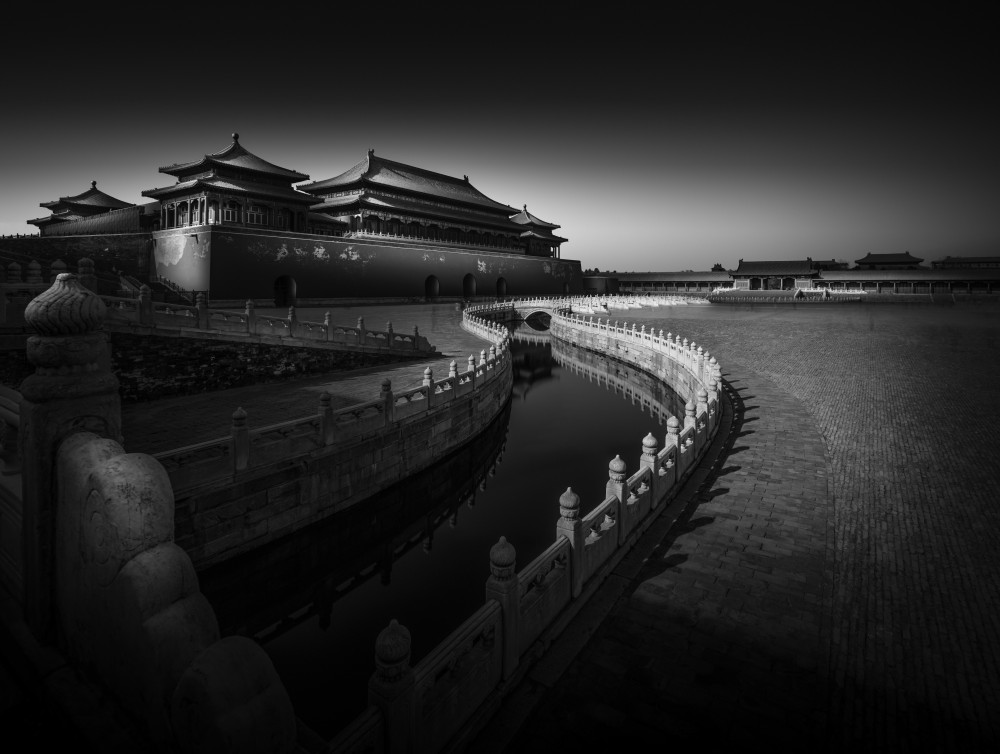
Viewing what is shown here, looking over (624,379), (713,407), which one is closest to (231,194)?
(624,379)

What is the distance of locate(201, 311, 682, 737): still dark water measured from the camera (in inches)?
264

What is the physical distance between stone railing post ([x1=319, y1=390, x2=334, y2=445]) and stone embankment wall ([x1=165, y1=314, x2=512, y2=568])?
0.02 metres

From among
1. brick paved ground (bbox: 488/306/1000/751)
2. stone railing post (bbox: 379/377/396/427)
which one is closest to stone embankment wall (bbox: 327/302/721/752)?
brick paved ground (bbox: 488/306/1000/751)

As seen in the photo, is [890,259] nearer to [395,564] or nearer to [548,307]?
[548,307]

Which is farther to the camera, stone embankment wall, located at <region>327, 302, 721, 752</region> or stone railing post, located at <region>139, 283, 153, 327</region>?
stone railing post, located at <region>139, 283, 153, 327</region>

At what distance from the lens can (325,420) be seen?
8.66 m

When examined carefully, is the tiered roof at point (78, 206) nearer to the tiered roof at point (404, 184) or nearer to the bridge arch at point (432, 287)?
the tiered roof at point (404, 184)

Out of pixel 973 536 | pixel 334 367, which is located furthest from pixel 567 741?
pixel 334 367

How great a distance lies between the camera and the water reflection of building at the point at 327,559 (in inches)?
293

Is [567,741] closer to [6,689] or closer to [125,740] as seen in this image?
[125,740]

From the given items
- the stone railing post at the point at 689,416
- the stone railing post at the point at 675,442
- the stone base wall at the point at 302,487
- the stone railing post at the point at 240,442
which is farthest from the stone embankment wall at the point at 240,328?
the stone railing post at the point at 675,442

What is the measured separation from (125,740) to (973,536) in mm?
8288

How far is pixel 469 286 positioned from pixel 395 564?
3559 centimetres

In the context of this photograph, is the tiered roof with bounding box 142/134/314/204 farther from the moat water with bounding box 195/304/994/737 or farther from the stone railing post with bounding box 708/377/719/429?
the stone railing post with bounding box 708/377/719/429
